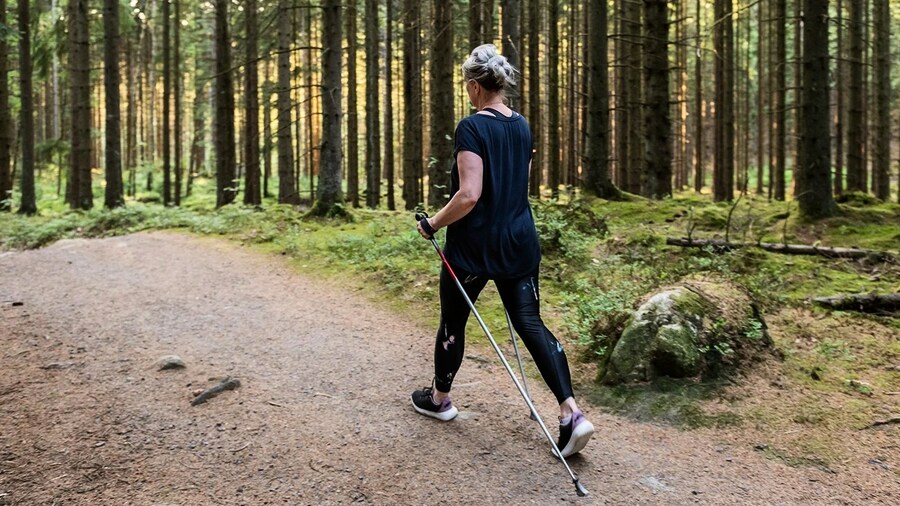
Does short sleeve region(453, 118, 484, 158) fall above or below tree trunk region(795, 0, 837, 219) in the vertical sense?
below

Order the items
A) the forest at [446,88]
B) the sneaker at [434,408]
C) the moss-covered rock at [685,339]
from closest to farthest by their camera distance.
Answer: the sneaker at [434,408] < the moss-covered rock at [685,339] < the forest at [446,88]

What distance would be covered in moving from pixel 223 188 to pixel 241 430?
1547 cm

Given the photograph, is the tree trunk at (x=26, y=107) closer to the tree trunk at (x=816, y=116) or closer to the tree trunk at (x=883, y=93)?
the tree trunk at (x=816, y=116)

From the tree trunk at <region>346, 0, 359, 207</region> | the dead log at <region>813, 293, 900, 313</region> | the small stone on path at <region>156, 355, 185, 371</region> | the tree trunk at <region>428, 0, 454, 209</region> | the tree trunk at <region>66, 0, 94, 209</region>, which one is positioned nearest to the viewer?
the small stone on path at <region>156, 355, 185, 371</region>

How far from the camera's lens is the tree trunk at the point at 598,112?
12.3 m

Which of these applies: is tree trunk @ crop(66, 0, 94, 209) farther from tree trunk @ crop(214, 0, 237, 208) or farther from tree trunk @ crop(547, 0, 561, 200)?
tree trunk @ crop(547, 0, 561, 200)

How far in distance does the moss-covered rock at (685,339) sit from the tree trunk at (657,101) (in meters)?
8.85

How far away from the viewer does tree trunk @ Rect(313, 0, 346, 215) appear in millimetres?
11969

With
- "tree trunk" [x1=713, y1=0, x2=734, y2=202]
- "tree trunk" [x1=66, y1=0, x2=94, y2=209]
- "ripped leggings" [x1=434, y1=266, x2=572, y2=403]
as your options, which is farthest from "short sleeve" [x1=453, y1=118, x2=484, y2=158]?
"tree trunk" [x1=713, y1=0, x2=734, y2=202]

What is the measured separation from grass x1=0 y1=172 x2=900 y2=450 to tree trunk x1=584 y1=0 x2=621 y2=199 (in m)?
0.56

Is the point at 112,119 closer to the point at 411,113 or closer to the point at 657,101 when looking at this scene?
the point at 411,113

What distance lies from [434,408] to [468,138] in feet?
5.96

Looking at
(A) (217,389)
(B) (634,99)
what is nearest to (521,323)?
(A) (217,389)

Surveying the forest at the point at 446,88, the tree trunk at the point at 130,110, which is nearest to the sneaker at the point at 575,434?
the forest at the point at 446,88
